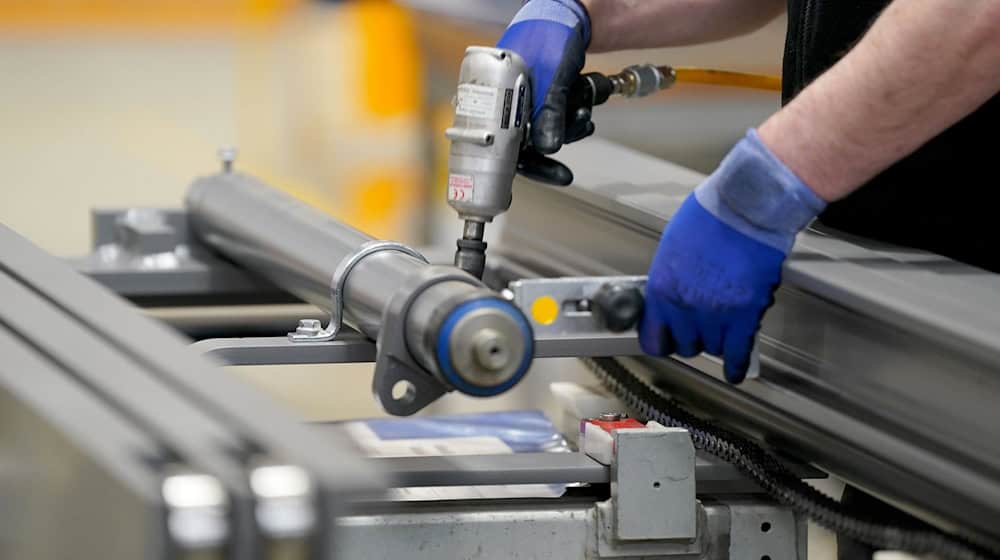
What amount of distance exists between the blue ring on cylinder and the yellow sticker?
0.07 metres

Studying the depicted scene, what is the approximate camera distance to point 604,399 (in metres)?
1.54

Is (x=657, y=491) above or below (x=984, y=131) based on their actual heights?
below

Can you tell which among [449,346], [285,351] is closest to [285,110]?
[285,351]

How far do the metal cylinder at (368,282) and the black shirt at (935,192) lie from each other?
1.42ft

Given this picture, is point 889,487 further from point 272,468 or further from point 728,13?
point 728,13

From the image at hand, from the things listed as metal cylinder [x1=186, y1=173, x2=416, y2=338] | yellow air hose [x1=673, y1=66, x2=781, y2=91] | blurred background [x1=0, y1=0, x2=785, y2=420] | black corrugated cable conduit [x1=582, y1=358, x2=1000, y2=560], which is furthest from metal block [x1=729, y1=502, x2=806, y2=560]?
blurred background [x1=0, y1=0, x2=785, y2=420]

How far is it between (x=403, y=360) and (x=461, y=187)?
30 cm

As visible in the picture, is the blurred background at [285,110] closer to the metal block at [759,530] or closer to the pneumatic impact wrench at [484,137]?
the pneumatic impact wrench at [484,137]

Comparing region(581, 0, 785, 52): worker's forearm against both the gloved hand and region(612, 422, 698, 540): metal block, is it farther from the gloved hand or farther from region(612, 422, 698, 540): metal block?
region(612, 422, 698, 540): metal block

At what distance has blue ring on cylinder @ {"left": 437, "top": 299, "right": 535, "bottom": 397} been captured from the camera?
3.70ft

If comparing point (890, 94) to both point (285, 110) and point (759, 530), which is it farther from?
point (285, 110)

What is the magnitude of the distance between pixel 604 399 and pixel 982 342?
562 millimetres

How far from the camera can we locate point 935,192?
4.61 feet

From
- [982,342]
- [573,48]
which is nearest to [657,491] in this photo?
[982,342]
